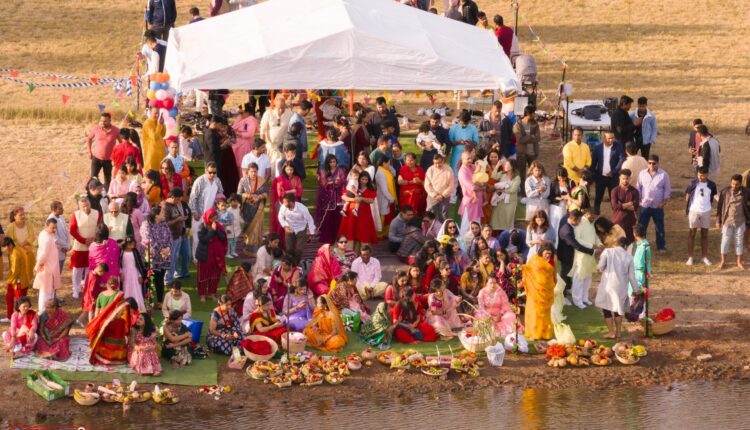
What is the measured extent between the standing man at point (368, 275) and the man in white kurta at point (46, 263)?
3.69 metres

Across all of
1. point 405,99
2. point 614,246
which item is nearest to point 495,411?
point 614,246

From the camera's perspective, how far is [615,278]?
57.0 feet

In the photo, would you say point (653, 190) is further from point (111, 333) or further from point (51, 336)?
point (51, 336)

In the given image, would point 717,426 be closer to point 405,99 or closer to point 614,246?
point 614,246

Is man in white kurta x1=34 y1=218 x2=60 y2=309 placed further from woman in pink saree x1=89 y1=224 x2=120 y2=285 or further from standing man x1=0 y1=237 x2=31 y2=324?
woman in pink saree x1=89 y1=224 x2=120 y2=285

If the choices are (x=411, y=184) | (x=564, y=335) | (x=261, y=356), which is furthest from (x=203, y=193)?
(x=564, y=335)

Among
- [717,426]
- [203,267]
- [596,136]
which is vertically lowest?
[717,426]

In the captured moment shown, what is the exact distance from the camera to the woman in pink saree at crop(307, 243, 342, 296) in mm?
17848

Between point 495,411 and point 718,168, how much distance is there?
7.71 meters

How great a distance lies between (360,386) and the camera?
53.2ft

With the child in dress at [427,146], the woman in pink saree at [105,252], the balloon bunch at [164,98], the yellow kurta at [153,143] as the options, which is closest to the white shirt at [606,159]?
the child in dress at [427,146]

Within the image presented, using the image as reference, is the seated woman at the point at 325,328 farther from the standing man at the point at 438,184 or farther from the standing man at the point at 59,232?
the standing man at the point at 59,232

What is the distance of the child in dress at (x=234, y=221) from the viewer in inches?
739

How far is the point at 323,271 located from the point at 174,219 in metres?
1.96
